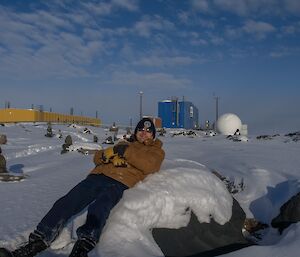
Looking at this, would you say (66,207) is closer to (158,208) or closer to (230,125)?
(158,208)

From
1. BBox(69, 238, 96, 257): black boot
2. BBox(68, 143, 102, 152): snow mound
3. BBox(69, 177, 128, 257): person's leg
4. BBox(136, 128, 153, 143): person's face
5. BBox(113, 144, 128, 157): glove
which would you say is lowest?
BBox(68, 143, 102, 152): snow mound

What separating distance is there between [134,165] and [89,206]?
94cm

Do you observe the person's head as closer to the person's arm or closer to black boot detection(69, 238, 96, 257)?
the person's arm

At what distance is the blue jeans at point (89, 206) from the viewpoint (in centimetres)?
453

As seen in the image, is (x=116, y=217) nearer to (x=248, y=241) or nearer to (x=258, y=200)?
(x=248, y=241)

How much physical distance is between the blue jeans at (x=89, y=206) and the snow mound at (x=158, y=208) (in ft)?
0.52

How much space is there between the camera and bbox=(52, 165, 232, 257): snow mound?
4.60 metres

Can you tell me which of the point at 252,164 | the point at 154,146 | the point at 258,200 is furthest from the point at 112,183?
the point at 252,164

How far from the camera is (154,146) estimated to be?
5.77 m

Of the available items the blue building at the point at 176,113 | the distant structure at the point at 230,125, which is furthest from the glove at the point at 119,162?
the blue building at the point at 176,113

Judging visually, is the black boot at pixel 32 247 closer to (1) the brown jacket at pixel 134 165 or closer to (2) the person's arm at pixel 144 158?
(1) the brown jacket at pixel 134 165

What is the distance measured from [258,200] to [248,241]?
176cm

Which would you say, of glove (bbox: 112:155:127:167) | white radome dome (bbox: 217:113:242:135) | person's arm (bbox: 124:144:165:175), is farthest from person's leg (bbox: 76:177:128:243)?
white radome dome (bbox: 217:113:242:135)

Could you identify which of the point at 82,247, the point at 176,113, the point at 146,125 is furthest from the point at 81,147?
the point at 176,113
